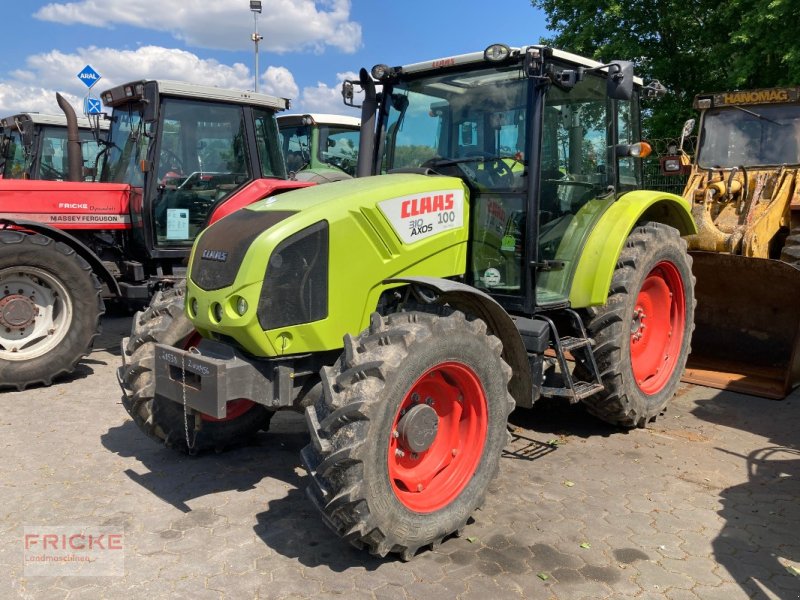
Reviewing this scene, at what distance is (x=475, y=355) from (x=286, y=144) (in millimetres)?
7563

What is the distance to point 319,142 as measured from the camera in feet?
33.4

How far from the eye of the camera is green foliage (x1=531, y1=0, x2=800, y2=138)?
44.5 feet

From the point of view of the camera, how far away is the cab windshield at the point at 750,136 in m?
7.87

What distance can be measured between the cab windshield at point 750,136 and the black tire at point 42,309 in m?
6.92

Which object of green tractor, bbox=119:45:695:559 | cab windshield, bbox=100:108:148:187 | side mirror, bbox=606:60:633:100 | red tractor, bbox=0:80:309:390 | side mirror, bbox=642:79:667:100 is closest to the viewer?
green tractor, bbox=119:45:695:559

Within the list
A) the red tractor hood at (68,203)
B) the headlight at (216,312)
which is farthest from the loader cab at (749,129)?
the headlight at (216,312)

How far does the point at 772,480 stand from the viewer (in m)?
4.36

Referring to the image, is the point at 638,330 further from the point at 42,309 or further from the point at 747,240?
the point at 42,309

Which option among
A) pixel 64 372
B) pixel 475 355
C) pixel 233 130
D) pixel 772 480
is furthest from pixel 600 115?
pixel 64 372

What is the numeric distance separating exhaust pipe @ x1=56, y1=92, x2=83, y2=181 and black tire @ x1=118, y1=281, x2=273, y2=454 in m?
3.61

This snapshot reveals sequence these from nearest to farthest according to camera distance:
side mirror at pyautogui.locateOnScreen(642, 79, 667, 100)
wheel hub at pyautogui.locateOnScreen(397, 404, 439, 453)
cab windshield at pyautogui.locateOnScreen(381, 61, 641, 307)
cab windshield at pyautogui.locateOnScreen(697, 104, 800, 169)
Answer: wheel hub at pyautogui.locateOnScreen(397, 404, 439, 453) < cab windshield at pyautogui.locateOnScreen(381, 61, 641, 307) < side mirror at pyautogui.locateOnScreen(642, 79, 667, 100) < cab windshield at pyautogui.locateOnScreen(697, 104, 800, 169)

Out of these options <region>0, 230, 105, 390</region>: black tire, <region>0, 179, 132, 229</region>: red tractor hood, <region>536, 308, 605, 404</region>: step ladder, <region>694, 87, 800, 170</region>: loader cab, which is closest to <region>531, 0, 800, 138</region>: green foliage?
<region>694, 87, 800, 170</region>: loader cab

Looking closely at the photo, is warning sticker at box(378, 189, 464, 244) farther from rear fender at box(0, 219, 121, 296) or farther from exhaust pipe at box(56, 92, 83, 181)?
exhaust pipe at box(56, 92, 83, 181)

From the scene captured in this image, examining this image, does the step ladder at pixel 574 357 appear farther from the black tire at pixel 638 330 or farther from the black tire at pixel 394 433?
the black tire at pixel 394 433
